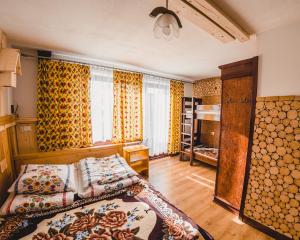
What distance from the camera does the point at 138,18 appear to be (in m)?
1.58

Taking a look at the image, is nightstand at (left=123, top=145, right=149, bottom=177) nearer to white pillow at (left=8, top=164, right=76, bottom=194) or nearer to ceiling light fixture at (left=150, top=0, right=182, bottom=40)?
white pillow at (left=8, top=164, right=76, bottom=194)

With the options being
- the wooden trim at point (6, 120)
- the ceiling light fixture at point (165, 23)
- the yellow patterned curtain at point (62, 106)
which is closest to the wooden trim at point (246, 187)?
the ceiling light fixture at point (165, 23)

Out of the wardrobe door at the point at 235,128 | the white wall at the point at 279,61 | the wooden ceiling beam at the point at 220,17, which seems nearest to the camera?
the wooden ceiling beam at the point at 220,17

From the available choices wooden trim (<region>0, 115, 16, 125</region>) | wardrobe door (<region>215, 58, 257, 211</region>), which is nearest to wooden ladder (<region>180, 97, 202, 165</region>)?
wardrobe door (<region>215, 58, 257, 211</region>)

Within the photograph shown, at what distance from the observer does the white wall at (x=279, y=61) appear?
1.54 m

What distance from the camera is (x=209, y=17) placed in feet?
4.90

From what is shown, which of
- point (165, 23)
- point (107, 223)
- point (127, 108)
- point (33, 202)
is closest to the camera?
point (165, 23)

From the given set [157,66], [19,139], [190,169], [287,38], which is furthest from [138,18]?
[190,169]

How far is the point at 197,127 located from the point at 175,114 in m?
0.78

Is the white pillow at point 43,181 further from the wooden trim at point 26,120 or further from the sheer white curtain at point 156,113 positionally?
the sheer white curtain at point 156,113

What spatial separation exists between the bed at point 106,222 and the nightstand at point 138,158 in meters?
1.45

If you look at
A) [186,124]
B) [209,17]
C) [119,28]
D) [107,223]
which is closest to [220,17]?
[209,17]

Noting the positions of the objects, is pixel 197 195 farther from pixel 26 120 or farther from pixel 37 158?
pixel 26 120

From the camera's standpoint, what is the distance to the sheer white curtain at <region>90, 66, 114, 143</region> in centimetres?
304
